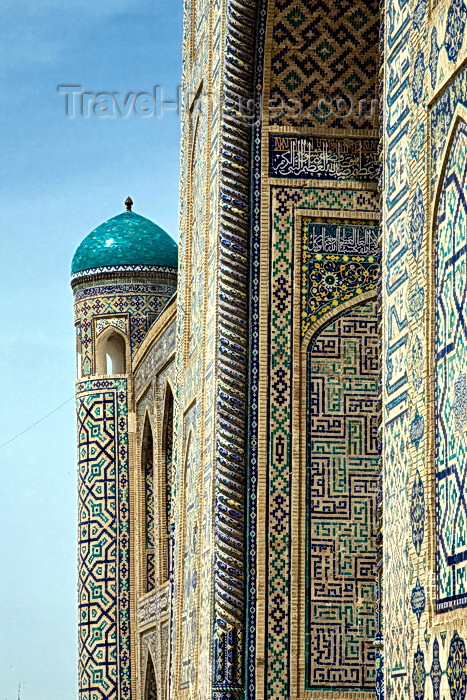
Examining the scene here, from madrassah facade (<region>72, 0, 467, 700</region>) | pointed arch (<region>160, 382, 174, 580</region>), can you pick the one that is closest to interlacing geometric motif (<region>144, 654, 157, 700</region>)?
pointed arch (<region>160, 382, 174, 580</region>)

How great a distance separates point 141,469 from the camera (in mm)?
12992

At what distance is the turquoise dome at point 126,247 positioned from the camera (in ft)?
45.6

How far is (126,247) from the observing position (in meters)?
14.0

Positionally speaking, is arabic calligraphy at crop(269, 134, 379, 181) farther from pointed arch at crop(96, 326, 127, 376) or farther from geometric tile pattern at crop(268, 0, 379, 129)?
pointed arch at crop(96, 326, 127, 376)

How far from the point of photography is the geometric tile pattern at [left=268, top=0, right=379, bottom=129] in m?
6.49

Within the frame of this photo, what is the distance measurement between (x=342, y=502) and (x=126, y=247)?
799 cm

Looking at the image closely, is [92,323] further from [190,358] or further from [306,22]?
[306,22]

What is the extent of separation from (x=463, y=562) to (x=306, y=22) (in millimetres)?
4047

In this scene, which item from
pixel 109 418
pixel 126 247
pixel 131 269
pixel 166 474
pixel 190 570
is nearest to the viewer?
pixel 190 570

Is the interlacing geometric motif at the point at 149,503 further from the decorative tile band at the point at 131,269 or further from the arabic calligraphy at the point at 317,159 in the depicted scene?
the arabic calligraphy at the point at 317,159

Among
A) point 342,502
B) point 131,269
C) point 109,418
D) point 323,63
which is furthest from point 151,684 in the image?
point 323,63

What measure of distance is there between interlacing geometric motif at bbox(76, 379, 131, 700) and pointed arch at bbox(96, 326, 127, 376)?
0.29 metres

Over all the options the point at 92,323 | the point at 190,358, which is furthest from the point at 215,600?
the point at 92,323

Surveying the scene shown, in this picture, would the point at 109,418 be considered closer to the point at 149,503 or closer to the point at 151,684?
the point at 149,503
